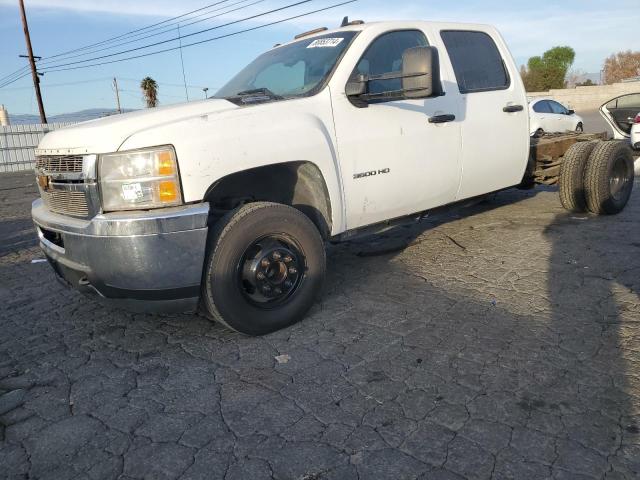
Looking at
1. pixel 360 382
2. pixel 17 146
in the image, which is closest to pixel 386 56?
pixel 360 382

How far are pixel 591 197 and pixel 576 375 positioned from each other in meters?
3.87

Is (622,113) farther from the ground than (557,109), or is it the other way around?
(557,109)

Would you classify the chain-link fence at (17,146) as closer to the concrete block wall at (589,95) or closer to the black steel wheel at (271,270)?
the black steel wheel at (271,270)

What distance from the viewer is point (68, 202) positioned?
10.6 ft

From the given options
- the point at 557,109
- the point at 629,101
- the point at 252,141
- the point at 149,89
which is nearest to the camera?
the point at 252,141

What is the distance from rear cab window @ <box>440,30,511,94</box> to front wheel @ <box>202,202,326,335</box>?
7.37ft

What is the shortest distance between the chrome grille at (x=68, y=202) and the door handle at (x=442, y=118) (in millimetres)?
2677

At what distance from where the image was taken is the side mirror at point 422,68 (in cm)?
354

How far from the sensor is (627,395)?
8.26 ft

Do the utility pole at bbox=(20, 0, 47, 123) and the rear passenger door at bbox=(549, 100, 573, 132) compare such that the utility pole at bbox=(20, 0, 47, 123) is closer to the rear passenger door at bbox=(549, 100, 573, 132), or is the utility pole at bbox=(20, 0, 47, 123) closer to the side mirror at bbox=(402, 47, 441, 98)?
the rear passenger door at bbox=(549, 100, 573, 132)

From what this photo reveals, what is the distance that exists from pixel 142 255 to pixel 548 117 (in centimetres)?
1475

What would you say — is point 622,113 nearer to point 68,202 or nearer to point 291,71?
point 291,71

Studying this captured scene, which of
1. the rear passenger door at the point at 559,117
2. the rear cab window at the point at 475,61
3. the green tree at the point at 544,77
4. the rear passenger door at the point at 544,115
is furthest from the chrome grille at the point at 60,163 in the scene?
the green tree at the point at 544,77

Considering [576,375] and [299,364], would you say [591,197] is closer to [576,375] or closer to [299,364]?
[576,375]
